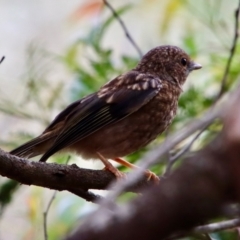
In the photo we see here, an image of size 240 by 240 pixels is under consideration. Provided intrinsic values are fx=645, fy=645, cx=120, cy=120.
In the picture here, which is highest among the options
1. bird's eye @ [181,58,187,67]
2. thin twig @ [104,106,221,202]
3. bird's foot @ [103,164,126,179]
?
bird's eye @ [181,58,187,67]

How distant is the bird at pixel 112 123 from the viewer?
339 cm

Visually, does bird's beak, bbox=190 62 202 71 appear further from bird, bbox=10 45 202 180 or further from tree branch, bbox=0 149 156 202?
tree branch, bbox=0 149 156 202

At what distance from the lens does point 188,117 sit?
12.7 ft

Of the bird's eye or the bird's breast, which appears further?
the bird's eye

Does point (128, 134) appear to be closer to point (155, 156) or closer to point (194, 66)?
point (194, 66)

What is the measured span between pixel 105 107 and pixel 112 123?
0.10m

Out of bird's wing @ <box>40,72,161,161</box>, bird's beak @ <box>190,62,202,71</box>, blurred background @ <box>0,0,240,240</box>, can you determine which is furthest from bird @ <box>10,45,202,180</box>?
bird's beak @ <box>190,62,202,71</box>

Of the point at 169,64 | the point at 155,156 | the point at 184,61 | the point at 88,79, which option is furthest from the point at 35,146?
the point at 155,156

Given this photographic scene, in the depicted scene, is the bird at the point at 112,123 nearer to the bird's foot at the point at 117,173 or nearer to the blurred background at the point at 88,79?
the bird's foot at the point at 117,173

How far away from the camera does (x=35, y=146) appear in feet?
11.1

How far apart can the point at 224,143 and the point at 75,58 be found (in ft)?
12.1

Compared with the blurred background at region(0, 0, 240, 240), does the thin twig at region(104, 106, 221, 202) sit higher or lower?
lower

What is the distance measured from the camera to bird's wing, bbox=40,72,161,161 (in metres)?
3.36

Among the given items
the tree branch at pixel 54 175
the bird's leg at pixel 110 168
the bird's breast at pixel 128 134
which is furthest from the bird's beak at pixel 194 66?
the tree branch at pixel 54 175
